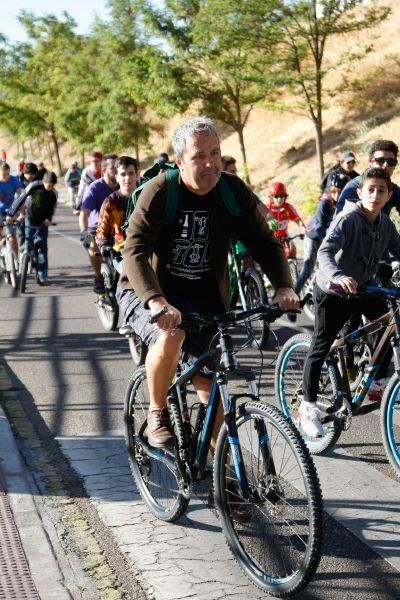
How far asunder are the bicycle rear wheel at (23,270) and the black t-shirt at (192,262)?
9.96 meters

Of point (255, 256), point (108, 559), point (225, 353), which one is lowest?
point (108, 559)

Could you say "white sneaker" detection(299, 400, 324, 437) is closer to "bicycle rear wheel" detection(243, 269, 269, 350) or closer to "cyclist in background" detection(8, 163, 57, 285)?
"bicycle rear wheel" detection(243, 269, 269, 350)

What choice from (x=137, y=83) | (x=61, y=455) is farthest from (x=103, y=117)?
(x=61, y=455)

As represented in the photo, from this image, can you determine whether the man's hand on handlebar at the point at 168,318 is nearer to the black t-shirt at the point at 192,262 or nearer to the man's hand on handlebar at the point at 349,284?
the black t-shirt at the point at 192,262

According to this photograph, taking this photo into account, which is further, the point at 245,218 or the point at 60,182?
the point at 60,182

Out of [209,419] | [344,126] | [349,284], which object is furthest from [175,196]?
[344,126]

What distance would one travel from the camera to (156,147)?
222 feet

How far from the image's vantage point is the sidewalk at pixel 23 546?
159 inches

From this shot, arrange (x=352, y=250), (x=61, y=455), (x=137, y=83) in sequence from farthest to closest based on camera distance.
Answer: (x=137, y=83), (x=61, y=455), (x=352, y=250)

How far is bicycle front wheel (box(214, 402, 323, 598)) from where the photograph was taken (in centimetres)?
368

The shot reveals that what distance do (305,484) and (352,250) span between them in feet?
7.62

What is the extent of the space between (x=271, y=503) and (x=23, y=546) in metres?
1.32

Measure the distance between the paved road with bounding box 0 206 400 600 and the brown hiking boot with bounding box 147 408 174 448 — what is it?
1.68ft

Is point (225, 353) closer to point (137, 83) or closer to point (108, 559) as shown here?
point (108, 559)
